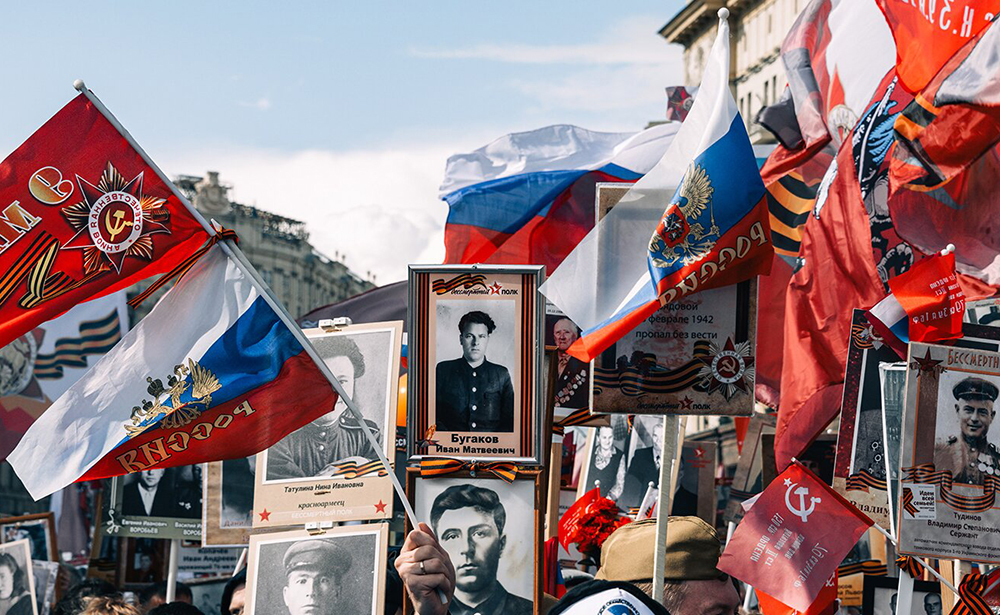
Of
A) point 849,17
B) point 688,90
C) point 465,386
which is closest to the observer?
point 465,386

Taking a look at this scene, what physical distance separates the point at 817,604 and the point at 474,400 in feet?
6.79

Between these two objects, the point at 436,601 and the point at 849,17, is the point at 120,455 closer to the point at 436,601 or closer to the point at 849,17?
the point at 436,601

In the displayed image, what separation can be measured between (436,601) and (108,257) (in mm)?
1989

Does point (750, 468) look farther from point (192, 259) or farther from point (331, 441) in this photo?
point (192, 259)

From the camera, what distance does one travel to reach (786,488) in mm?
6770

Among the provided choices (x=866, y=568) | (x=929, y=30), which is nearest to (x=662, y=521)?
(x=866, y=568)

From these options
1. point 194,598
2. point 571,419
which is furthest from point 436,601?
point 194,598

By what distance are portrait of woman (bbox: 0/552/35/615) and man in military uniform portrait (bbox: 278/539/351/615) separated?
303cm

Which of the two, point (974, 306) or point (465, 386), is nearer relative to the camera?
point (465, 386)

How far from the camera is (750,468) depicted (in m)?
11.3

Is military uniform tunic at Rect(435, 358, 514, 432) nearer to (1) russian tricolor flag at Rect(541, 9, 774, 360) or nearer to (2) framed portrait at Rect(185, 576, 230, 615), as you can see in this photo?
(1) russian tricolor flag at Rect(541, 9, 774, 360)

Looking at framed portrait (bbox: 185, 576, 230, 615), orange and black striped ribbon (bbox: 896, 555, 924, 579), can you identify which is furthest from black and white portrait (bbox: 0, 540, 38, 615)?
orange and black striped ribbon (bbox: 896, 555, 924, 579)

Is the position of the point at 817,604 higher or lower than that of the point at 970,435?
lower

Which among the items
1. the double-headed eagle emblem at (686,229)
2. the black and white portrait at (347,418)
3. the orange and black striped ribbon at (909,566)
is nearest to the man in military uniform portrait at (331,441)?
the black and white portrait at (347,418)
